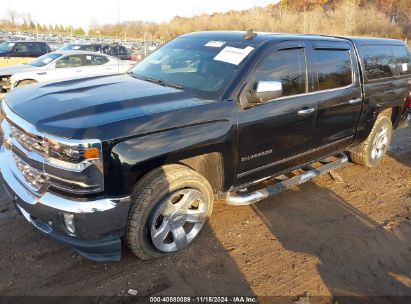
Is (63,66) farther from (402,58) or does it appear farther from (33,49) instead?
(402,58)

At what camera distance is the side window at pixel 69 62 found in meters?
11.0

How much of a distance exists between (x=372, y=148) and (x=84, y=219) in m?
Answer: 4.61

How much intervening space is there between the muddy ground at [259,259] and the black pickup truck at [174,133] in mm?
264

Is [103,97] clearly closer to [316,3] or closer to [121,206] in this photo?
[121,206]

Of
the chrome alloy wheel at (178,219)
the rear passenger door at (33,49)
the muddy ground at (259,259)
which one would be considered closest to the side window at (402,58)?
the muddy ground at (259,259)

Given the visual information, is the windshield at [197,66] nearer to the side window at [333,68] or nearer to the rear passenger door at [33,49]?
the side window at [333,68]

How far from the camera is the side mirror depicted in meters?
3.39

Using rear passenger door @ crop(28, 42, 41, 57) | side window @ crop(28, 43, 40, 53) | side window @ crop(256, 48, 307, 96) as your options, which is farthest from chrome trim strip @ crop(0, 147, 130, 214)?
side window @ crop(28, 43, 40, 53)

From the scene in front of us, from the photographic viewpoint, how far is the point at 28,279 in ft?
9.85

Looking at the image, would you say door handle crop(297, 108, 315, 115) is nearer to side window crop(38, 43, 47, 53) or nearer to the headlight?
the headlight

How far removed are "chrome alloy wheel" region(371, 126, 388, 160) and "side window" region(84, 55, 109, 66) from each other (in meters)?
9.05

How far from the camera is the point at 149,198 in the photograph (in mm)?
3002

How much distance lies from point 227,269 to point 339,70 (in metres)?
2.79

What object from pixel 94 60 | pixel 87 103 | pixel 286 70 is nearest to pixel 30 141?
pixel 87 103
